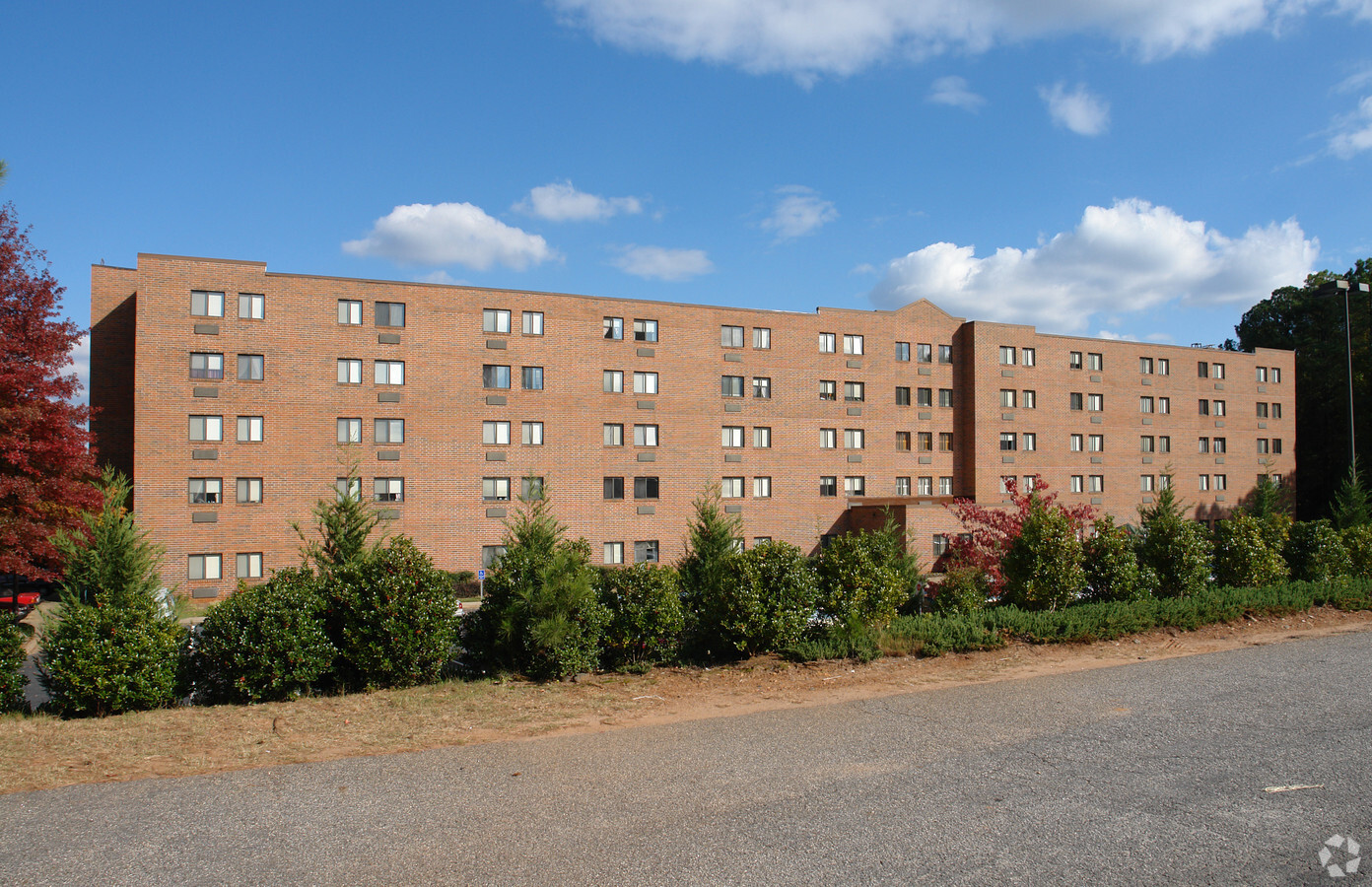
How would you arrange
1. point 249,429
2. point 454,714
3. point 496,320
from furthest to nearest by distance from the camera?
point 496,320
point 249,429
point 454,714

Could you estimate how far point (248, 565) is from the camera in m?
32.6

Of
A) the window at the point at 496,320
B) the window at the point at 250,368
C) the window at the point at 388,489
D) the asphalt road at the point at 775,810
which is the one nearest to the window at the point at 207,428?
the window at the point at 250,368

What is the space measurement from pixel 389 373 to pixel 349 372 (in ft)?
5.33

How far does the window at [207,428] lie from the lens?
32.1 metres

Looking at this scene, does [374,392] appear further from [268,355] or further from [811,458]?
[811,458]

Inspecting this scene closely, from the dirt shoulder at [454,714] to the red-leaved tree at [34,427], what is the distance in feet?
47.0

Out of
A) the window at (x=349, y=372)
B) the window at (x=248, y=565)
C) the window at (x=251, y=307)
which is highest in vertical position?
the window at (x=251, y=307)

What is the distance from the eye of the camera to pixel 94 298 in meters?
33.7

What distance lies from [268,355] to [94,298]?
814 cm

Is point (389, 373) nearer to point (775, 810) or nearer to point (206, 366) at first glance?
point (206, 366)

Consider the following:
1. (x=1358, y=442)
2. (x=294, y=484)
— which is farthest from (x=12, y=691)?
(x=1358, y=442)

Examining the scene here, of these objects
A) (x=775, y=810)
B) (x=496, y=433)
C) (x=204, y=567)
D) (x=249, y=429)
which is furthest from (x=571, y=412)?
(x=775, y=810)

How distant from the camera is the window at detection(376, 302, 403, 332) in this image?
34.7 meters

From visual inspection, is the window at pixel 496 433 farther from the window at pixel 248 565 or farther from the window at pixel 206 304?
the window at pixel 206 304
